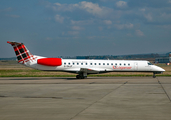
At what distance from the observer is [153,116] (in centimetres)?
939

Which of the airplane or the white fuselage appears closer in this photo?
the airplane

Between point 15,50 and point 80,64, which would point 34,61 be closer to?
point 15,50

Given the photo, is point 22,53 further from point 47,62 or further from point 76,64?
point 76,64

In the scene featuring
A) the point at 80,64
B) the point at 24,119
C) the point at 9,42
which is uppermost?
the point at 9,42

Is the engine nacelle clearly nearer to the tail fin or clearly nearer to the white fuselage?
the white fuselage

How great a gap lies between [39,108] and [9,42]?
22.8 m

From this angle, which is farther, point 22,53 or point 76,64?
point 76,64

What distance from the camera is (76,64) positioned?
33.8 meters

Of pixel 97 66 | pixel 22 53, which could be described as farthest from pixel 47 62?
pixel 97 66

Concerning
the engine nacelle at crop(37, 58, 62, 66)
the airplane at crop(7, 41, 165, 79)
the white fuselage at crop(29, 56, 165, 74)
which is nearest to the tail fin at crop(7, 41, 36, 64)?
the airplane at crop(7, 41, 165, 79)

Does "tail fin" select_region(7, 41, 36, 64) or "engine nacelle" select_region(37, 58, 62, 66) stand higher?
"tail fin" select_region(7, 41, 36, 64)

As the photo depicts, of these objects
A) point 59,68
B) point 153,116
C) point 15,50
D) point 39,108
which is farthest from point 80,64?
point 153,116

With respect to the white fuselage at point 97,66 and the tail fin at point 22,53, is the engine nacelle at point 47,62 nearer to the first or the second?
the white fuselage at point 97,66

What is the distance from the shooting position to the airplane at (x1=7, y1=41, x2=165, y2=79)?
32781 millimetres
